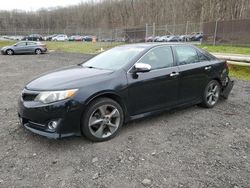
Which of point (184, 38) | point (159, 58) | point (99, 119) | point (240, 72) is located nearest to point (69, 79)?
point (99, 119)

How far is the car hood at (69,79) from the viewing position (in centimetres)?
361

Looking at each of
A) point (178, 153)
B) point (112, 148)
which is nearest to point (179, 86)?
point (178, 153)

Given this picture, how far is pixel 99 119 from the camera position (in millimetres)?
3803

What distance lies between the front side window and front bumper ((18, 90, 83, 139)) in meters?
1.53

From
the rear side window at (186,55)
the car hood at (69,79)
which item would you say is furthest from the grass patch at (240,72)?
the car hood at (69,79)

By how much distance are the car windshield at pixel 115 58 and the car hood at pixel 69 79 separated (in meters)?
0.27

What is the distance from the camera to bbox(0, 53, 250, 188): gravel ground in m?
2.92

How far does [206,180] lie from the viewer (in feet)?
9.54

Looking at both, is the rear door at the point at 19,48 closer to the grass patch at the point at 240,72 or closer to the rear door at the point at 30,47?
the rear door at the point at 30,47

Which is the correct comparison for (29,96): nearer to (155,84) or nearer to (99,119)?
(99,119)

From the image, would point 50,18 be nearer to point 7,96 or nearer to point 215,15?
point 215,15

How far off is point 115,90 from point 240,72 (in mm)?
7561

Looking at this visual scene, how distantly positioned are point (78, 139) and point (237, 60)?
337 inches

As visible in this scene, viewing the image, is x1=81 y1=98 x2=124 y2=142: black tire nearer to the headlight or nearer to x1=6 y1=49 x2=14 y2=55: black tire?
the headlight
